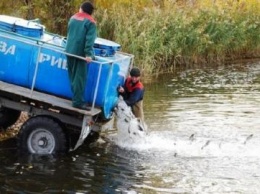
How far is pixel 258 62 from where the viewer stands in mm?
22547

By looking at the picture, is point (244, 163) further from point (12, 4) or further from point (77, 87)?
point (12, 4)

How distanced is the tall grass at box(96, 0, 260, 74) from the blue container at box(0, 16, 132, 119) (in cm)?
915

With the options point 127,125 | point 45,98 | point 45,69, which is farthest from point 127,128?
point 45,69

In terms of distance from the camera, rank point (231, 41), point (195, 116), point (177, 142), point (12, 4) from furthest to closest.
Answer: point (231, 41) → point (12, 4) → point (195, 116) → point (177, 142)

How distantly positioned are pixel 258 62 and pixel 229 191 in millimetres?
15599

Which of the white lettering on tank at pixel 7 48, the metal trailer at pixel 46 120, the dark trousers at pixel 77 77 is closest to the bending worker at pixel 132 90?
the metal trailer at pixel 46 120

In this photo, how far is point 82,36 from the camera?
862 cm

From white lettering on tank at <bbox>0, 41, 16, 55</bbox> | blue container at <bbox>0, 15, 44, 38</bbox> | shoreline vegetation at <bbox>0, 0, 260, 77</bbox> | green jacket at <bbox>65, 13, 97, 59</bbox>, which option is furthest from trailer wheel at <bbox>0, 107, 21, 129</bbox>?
shoreline vegetation at <bbox>0, 0, 260, 77</bbox>

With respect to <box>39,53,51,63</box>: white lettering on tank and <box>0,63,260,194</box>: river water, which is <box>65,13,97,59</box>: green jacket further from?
<box>0,63,260,194</box>: river water

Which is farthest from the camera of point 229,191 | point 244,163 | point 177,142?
point 177,142

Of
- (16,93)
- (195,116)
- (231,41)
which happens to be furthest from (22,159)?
(231,41)

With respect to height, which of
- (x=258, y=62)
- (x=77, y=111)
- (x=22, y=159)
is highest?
(x=258, y=62)

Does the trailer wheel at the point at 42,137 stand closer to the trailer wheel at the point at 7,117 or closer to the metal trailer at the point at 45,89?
the metal trailer at the point at 45,89

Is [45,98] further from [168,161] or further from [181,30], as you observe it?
[181,30]
